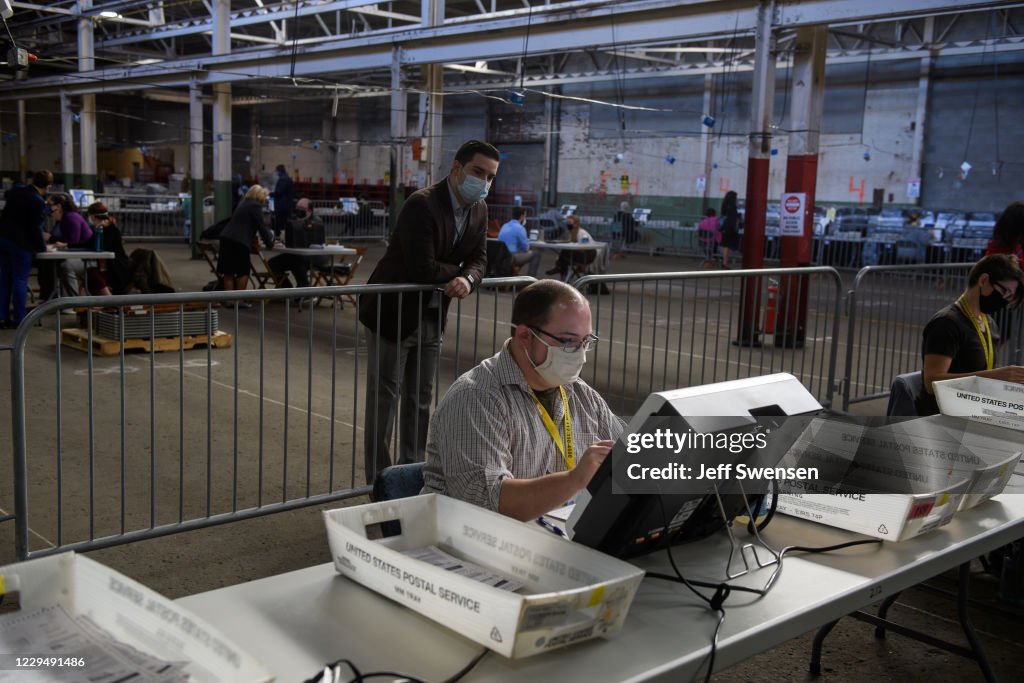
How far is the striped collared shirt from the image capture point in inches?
93.1

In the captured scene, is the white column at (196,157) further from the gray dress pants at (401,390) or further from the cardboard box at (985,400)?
the cardboard box at (985,400)

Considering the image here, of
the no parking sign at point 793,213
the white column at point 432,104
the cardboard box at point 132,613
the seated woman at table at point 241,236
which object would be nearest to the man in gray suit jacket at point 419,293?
the cardboard box at point 132,613

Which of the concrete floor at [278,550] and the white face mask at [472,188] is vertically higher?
the white face mask at [472,188]

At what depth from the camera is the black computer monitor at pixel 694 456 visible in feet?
6.08

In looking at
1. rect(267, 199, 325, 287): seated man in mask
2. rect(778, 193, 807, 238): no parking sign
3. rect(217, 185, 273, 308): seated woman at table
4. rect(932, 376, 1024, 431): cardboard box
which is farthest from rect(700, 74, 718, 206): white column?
rect(932, 376, 1024, 431): cardboard box

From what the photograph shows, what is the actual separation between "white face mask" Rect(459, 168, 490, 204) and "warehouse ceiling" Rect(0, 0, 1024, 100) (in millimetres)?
5964

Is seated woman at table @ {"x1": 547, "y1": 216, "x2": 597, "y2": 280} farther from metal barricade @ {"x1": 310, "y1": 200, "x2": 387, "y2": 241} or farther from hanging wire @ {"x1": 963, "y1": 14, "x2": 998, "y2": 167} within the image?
metal barricade @ {"x1": 310, "y1": 200, "x2": 387, "y2": 241}

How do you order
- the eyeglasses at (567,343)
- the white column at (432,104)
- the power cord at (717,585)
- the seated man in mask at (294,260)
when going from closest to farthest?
the power cord at (717,585) < the eyeglasses at (567,343) < the seated man in mask at (294,260) < the white column at (432,104)

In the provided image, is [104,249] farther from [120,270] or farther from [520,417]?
[520,417]

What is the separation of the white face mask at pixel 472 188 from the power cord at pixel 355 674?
10.4 ft

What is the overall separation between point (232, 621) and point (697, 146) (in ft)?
79.8

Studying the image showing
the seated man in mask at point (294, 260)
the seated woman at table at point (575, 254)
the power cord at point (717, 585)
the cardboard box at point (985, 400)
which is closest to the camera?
the power cord at point (717, 585)

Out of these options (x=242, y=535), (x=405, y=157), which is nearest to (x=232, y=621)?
(x=242, y=535)

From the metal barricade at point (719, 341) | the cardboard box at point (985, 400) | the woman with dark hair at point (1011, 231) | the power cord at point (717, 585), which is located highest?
the woman with dark hair at point (1011, 231)
